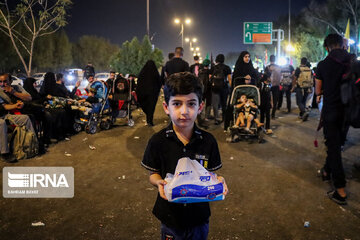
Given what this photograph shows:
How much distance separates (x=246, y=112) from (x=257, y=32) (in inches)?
1033

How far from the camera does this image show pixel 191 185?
169 cm

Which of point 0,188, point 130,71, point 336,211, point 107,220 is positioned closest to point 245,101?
point 336,211

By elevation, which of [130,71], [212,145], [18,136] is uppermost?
[130,71]

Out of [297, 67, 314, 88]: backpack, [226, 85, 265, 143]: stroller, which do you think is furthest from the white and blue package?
[297, 67, 314, 88]: backpack

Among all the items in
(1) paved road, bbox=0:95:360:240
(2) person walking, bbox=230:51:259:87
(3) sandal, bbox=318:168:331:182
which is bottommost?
(1) paved road, bbox=0:95:360:240

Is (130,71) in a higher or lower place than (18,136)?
higher

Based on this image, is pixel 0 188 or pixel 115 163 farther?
pixel 115 163

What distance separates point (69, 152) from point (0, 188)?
214cm

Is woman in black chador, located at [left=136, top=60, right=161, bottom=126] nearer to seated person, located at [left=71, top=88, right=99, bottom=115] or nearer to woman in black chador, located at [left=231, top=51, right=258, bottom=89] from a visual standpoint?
seated person, located at [left=71, top=88, right=99, bottom=115]

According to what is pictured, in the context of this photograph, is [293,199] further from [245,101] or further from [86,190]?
[245,101]

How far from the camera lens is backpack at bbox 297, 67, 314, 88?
10945mm

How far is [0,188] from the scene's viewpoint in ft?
16.0

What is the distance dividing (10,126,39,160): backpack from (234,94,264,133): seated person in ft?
16.0

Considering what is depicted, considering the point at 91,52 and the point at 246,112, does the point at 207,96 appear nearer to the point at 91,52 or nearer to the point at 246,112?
the point at 246,112
